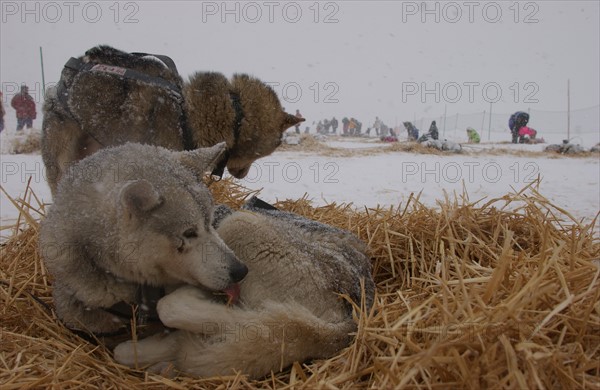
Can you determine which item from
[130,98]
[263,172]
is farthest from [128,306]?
[263,172]

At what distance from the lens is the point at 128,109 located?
3533 millimetres

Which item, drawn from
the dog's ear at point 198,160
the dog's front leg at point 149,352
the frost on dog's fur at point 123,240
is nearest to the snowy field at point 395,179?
the dog's ear at point 198,160

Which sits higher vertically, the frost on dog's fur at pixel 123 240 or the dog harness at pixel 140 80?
the dog harness at pixel 140 80

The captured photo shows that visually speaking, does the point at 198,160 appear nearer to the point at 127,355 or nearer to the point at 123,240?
the point at 123,240

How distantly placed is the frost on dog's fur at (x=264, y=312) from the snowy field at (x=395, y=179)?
256 centimetres

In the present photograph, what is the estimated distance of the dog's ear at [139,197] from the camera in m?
1.87

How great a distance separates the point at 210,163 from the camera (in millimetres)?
2490

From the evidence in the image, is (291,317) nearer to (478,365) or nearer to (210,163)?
Answer: (478,365)

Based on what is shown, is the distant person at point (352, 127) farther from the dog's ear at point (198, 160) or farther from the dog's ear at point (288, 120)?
the dog's ear at point (198, 160)

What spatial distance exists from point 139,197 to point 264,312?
729mm

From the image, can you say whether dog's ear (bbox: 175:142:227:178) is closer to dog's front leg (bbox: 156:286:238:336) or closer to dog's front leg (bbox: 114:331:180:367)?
dog's front leg (bbox: 156:286:238:336)

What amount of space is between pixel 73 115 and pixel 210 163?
5.59 ft

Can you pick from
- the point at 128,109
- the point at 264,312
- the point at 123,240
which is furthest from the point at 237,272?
the point at 128,109

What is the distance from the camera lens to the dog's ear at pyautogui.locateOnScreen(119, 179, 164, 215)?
73.7 inches
